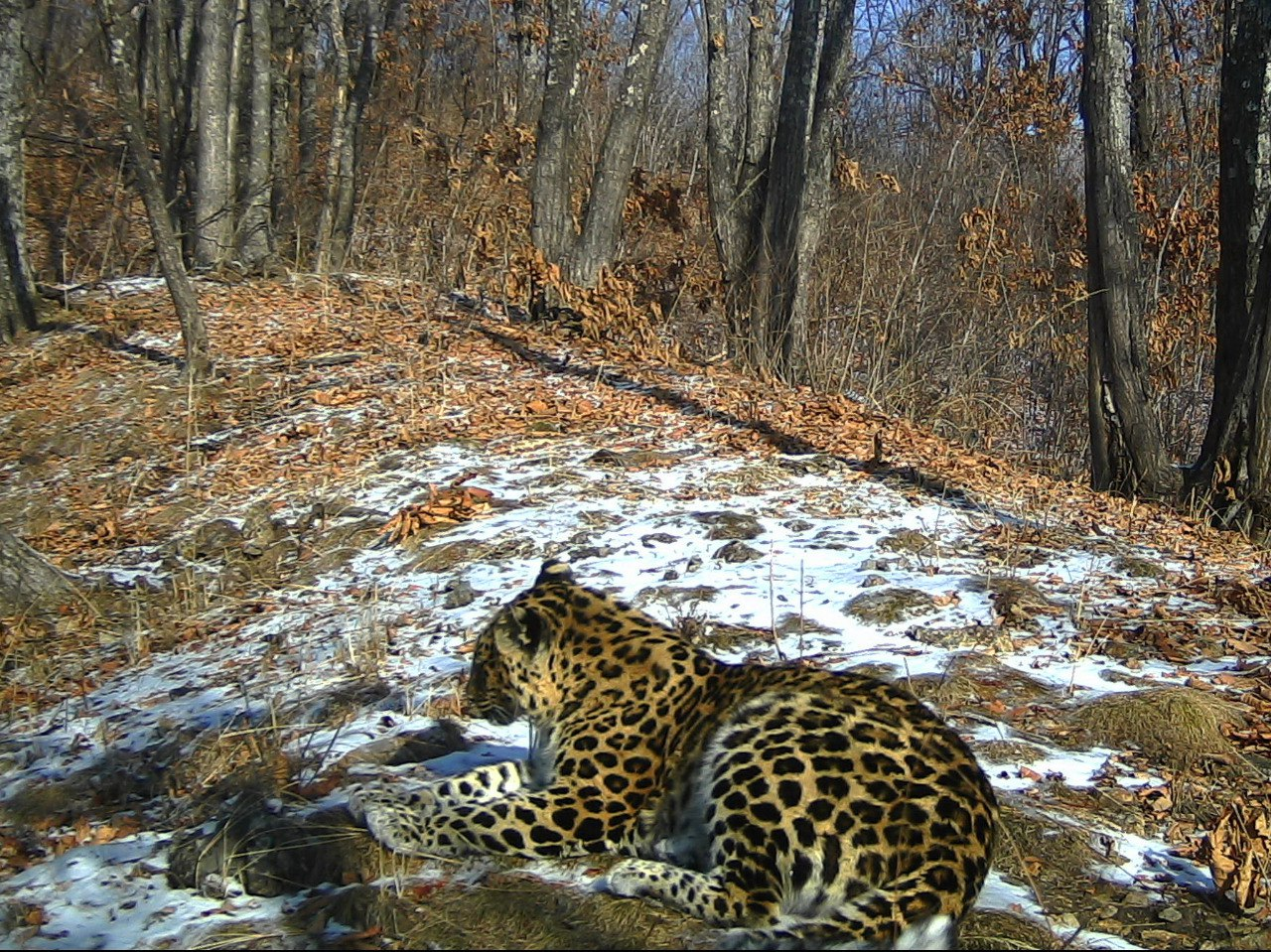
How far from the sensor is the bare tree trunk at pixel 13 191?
49.1 feet

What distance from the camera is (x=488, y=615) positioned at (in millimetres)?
7258

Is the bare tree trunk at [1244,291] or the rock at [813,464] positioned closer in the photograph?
the bare tree trunk at [1244,291]

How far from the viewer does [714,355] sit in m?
14.2

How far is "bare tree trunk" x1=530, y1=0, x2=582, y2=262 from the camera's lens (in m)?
15.0

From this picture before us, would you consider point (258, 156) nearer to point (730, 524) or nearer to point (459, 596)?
point (730, 524)

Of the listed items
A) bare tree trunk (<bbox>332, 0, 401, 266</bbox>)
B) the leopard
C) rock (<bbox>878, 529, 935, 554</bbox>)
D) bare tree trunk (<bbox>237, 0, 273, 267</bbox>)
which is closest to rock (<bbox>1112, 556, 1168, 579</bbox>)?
rock (<bbox>878, 529, 935, 554</bbox>)

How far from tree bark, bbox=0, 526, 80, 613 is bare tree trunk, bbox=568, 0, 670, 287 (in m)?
8.01

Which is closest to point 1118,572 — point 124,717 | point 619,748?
point 619,748

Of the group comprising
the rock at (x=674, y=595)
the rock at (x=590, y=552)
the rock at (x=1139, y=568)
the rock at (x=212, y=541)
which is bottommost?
the rock at (x=212, y=541)

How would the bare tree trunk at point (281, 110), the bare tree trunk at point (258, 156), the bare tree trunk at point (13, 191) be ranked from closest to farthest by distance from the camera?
the bare tree trunk at point (13, 191) < the bare tree trunk at point (258, 156) < the bare tree trunk at point (281, 110)

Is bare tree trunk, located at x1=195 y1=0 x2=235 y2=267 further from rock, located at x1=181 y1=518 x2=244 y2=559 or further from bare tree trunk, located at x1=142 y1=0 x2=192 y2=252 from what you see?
rock, located at x1=181 y1=518 x2=244 y2=559

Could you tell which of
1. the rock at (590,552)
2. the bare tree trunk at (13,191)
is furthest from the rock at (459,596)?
the bare tree trunk at (13,191)

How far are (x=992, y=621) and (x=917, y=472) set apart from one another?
3.15 m

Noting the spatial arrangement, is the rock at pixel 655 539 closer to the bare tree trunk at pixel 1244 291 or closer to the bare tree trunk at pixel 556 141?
the bare tree trunk at pixel 1244 291
